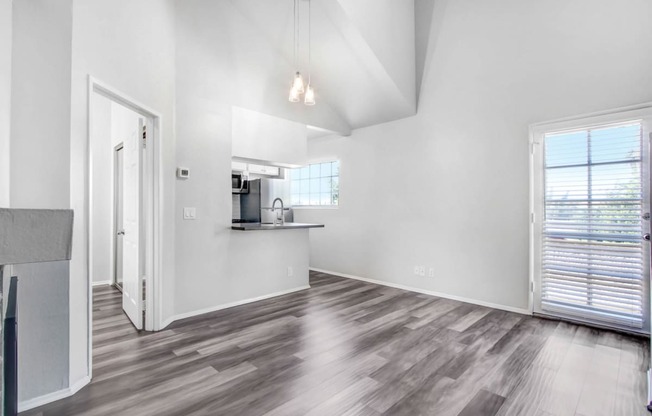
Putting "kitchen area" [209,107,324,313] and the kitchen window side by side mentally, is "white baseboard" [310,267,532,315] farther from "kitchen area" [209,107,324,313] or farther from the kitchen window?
the kitchen window

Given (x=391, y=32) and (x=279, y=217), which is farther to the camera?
(x=279, y=217)

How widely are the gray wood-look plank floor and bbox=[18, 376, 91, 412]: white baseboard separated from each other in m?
Answer: 0.05

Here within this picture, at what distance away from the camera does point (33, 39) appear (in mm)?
1872

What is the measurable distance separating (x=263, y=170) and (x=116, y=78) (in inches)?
106

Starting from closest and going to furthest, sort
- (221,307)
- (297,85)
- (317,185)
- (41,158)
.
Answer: (41,158), (297,85), (221,307), (317,185)

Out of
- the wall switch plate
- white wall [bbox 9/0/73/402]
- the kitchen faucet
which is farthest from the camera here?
the kitchen faucet

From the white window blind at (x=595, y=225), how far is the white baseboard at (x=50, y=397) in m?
4.16

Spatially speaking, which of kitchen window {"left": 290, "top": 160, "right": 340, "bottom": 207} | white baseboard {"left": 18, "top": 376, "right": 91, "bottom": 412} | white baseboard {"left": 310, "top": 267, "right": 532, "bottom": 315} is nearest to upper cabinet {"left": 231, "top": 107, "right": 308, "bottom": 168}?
kitchen window {"left": 290, "top": 160, "right": 340, "bottom": 207}

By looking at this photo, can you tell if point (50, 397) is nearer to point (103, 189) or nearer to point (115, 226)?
point (115, 226)

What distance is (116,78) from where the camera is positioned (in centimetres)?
245

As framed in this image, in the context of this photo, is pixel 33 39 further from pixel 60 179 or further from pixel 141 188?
pixel 141 188

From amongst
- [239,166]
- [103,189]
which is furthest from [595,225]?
[103,189]

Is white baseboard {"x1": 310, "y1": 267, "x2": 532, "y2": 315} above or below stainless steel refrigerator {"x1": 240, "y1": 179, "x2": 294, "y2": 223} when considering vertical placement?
below

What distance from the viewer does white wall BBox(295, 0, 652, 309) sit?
311 centimetres
